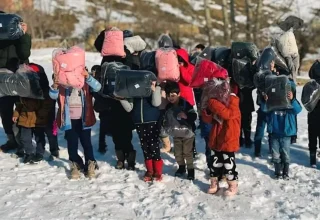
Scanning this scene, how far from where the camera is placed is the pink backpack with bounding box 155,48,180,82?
5602mm

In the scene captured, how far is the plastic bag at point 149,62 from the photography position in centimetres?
587

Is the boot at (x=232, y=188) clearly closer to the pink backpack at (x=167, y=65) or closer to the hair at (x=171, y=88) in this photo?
the hair at (x=171, y=88)

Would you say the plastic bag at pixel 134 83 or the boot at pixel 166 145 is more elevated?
the plastic bag at pixel 134 83

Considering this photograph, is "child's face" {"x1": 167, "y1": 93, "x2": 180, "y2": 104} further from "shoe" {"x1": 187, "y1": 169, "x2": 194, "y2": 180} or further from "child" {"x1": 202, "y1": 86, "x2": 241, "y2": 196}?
"shoe" {"x1": 187, "y1": 169, "x2": 194, "y2": 180}

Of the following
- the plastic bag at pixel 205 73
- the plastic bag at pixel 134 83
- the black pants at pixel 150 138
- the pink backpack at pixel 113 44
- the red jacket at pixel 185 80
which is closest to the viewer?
the plastic bag at pixel 205 73

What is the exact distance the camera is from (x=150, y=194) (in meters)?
5.32

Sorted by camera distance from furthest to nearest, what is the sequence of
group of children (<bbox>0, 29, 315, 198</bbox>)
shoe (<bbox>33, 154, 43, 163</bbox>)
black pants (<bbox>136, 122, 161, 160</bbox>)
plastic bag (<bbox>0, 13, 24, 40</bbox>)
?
shoe (<bbox>33, 154, 43, 163</bbox>) → plastic bag (<bbox>0, 13, 24, 40</bbox>) → black pants (<bbox>136, 122, 161, 160</bbox>) → group of children (<bbox>0, 29, 315, 198</bbox>)

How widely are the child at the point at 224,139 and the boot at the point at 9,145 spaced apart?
10.7 feet

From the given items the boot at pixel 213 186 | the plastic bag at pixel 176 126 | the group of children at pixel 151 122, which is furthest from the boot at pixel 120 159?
the boot at pixel 213 186

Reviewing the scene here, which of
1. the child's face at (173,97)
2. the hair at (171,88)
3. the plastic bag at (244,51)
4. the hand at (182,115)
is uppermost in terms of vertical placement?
the plastic bag at (244,51)

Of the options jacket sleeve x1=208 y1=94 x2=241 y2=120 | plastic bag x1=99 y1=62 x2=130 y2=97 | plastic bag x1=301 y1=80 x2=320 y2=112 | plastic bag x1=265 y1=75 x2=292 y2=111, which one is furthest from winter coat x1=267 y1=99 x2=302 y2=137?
plastic bag x1=99 y1=62 x2=130 y2=97

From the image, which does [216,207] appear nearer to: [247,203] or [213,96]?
[247,203]

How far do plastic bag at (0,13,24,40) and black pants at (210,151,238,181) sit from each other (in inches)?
123

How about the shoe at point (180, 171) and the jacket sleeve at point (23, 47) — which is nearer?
the shoe at point (180, 171)
